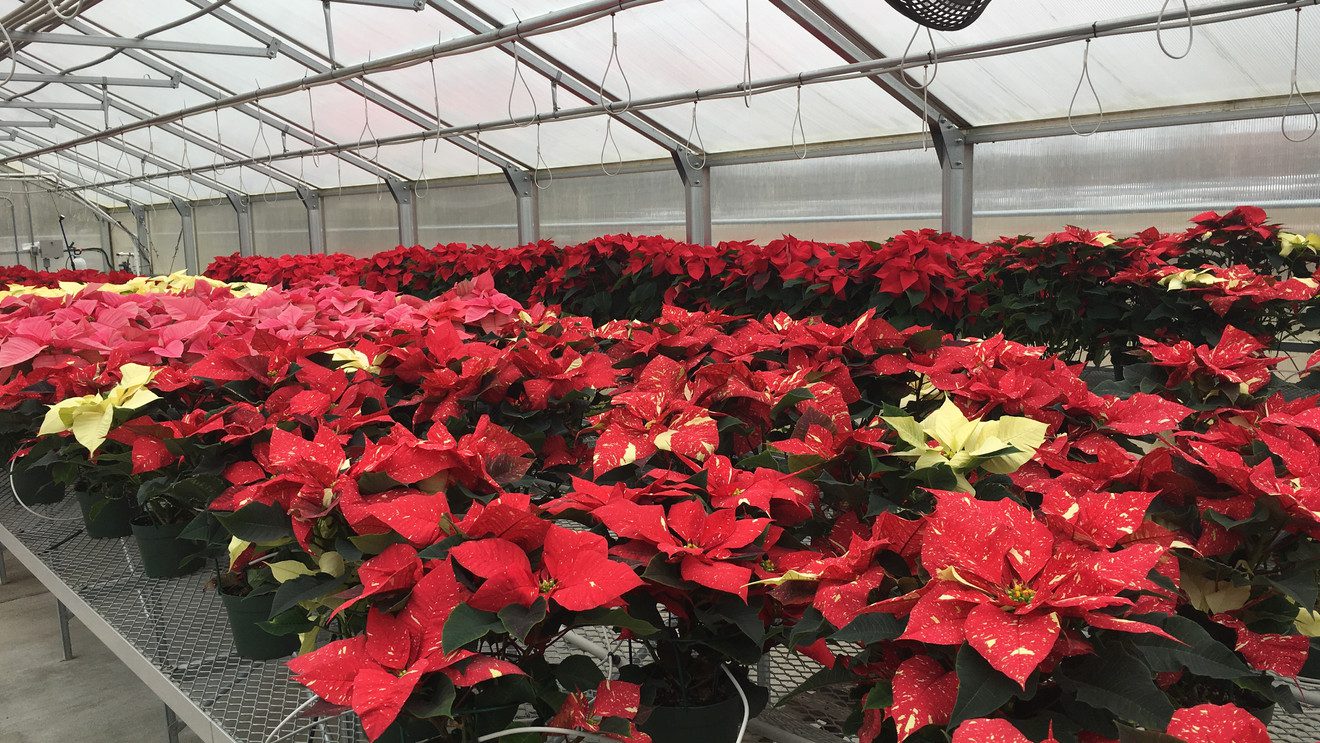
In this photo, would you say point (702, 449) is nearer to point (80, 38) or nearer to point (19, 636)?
point (19, 636)

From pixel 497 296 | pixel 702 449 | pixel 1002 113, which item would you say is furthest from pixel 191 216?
pixel 702 449

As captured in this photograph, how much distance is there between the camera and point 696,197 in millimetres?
8578

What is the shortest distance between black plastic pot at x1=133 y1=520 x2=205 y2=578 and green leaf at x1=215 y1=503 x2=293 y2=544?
0.93 metres

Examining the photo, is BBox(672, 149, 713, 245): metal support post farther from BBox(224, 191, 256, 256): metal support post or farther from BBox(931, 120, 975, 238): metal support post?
BBox(224, 191, 256, 256): metal support post

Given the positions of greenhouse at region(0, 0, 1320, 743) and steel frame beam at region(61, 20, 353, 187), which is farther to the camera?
steel frame beam at region(61, 20, 353, 187)

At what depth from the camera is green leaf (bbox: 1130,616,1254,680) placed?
0.68 metres

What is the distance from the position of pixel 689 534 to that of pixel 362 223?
1213 centimetres

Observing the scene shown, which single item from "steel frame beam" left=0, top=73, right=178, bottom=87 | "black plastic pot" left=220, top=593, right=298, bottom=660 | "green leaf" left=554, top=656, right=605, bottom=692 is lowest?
"black plastic pot" left=220, top=593, right=298, bottom=660

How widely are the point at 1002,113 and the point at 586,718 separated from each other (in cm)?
638

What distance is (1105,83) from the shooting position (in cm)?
563

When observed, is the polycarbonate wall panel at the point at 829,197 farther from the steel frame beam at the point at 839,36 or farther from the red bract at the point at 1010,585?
the red bract at the point at 1010,585

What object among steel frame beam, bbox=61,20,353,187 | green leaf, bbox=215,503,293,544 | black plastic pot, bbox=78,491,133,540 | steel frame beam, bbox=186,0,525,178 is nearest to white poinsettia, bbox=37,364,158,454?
black plastic pot, bbox=78,491,133,540

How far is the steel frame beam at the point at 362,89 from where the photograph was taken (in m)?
7.45

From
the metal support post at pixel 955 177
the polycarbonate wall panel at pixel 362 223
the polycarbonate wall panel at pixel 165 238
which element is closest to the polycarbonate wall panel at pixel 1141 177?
the metal support post at pixel 955 177
